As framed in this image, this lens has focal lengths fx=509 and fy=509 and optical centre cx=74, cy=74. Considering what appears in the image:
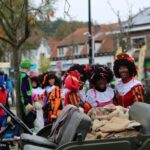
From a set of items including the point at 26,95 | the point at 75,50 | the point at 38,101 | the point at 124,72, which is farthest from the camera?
the point at 75,50

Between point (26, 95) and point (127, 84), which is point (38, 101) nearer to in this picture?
point (26, 95)

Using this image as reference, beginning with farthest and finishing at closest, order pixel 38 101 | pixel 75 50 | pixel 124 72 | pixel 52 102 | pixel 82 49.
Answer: pixel 75 50 → pixel 82 49 → pixel 38 101 → pixel 52 102 → pixel 124 72

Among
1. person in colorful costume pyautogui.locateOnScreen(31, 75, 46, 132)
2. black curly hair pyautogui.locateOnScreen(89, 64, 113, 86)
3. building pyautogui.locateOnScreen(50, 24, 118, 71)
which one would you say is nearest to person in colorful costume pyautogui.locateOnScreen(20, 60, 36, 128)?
person in colorful costume pyautogui.locateOnScreen(31, 75, 46, 132)

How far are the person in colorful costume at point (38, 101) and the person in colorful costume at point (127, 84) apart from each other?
3.35 m

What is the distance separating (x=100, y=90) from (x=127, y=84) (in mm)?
352

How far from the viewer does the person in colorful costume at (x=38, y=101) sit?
10.4 metres

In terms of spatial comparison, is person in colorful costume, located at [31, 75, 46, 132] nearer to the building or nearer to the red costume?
the red costume

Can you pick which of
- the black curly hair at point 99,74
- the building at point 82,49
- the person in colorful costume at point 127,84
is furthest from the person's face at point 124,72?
the building at point 82,49

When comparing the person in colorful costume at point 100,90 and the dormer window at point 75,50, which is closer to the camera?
the person in colorful costume at point 100,90

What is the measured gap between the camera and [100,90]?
21.3 feet

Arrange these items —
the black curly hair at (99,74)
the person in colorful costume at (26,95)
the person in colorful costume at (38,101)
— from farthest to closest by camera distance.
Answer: the person in colorful costume at (38,101), the person in colorful costume at (26,95), the black curly hair at (99,74)

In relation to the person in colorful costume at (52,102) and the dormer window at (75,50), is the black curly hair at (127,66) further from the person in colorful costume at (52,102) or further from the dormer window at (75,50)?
the dormer window at (75,50)

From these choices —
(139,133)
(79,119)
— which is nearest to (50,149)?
(79,119)

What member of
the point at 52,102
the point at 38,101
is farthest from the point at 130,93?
the point at 38,101
